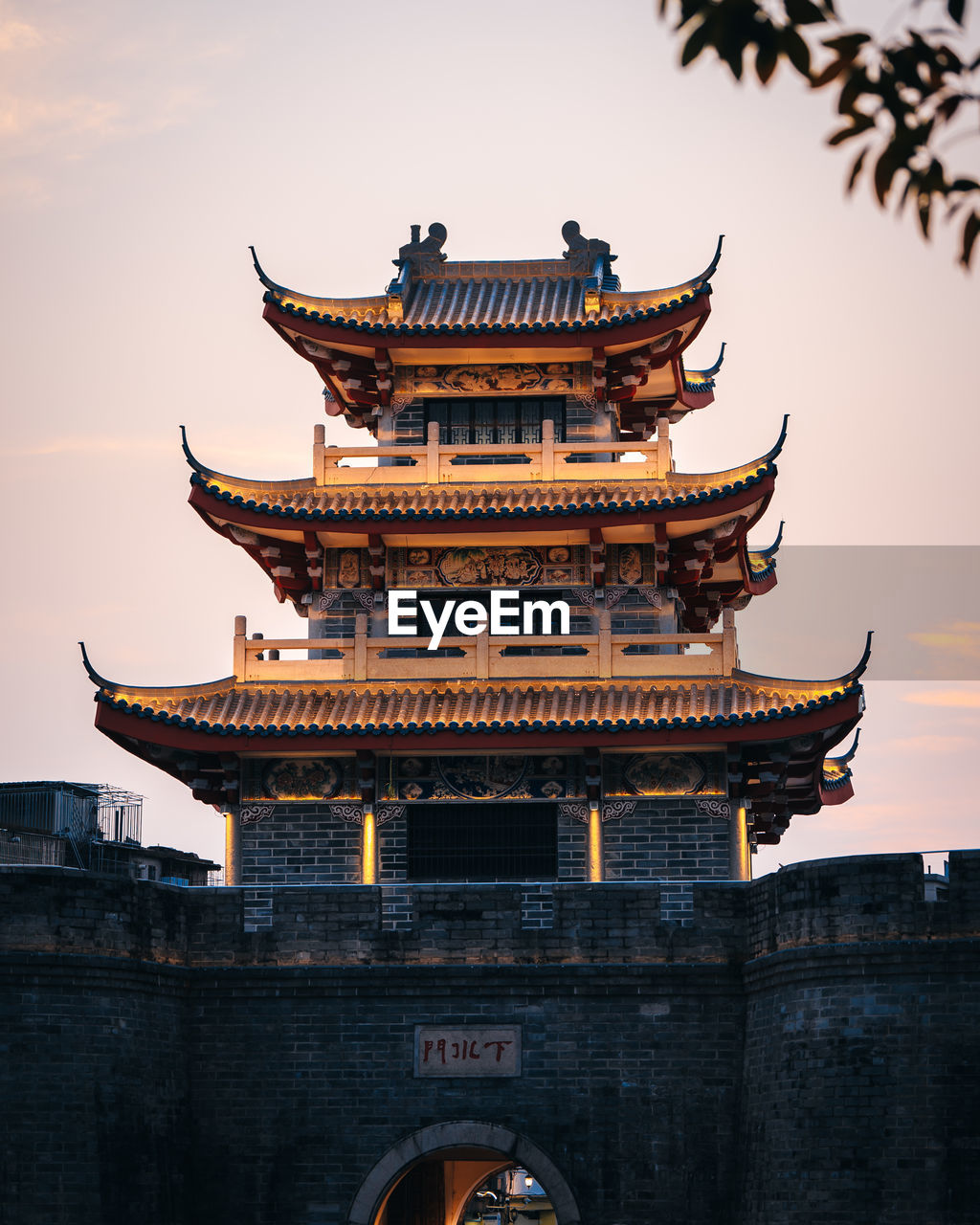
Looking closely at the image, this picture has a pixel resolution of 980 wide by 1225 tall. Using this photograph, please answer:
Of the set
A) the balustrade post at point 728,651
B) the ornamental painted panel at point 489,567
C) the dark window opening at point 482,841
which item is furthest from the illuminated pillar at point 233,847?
the balustrade post at point 728,651

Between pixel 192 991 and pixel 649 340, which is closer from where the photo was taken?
pixel 192 991

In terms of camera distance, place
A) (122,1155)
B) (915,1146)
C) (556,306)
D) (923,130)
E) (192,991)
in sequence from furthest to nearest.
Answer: (556,306) < (192,991) < (122,1155) < (915,1146) < (923,130)

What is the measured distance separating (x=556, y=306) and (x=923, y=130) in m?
24.8

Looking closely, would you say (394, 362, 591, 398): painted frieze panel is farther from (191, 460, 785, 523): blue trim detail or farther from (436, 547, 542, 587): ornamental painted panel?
Result: (191, 460, 785, 523): blue trim detail

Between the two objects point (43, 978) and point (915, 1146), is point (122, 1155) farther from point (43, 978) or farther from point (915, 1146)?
point (915, 1146)

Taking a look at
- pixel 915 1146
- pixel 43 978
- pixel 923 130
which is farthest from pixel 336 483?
pixel 923 130

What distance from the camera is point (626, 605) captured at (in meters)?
31.4

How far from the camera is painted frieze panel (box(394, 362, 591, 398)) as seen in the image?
108ft

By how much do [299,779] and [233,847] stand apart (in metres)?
1.43

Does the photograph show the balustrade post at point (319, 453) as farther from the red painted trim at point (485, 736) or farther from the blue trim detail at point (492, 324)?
the red painted trim at point (485, 736)

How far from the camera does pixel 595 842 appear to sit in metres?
29.2

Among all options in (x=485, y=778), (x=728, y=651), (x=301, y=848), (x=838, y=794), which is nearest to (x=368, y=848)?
(x=301, y=848)

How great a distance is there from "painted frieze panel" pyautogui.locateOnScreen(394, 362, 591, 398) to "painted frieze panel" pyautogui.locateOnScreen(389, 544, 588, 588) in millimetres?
2972

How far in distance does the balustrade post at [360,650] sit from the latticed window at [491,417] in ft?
14.0
